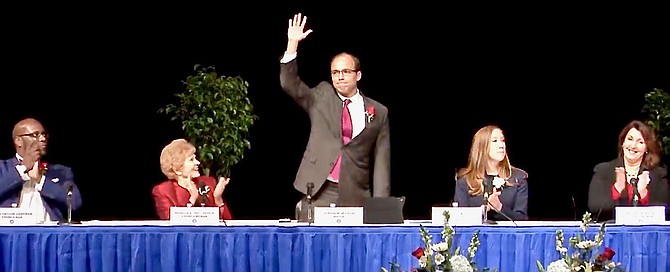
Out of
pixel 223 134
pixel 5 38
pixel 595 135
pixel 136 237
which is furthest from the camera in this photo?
pixel 595 135

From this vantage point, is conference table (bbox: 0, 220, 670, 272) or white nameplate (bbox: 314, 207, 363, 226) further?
white nameplate (bbox: 314, 207, 363, 226)

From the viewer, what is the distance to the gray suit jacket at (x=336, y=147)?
531 cm

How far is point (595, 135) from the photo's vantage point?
741 centimetres

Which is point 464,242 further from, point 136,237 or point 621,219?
point 136,237

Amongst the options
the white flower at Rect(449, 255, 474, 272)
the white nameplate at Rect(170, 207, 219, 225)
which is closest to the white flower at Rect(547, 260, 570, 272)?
the white flower at Rect(449, 255, 474, 272)

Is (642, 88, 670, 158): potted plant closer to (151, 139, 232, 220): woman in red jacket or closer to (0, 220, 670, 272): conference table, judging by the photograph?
(0, 220, 670, 272): conference table

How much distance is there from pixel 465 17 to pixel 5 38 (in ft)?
9.68

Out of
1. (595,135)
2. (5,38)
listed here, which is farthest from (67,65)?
(595,135)

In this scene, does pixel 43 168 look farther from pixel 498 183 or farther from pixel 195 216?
pixel 498 183

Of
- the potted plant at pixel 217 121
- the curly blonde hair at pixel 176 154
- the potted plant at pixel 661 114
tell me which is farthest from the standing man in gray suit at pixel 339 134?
the potted plant at pixel 661 114

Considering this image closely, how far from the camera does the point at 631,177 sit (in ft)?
17.0

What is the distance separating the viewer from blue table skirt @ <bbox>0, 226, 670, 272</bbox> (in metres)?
4.34

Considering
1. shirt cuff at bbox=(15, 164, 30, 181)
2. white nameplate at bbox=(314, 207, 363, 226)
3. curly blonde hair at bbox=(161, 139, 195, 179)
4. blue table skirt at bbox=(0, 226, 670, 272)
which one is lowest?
blue table skirt at bbox=(0, 226, 670, 272)

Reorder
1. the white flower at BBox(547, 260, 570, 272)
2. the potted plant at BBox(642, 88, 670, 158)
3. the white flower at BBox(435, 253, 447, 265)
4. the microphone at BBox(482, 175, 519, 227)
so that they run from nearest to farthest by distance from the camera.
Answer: the white flower at BBox(547, 260, 570, 272)
the white flower at BBox(435, 253, 447, 265)
the microphone at BBox(482, 175, 519, 227)
the potted plant at BBox(642, 88, 670, 158)
